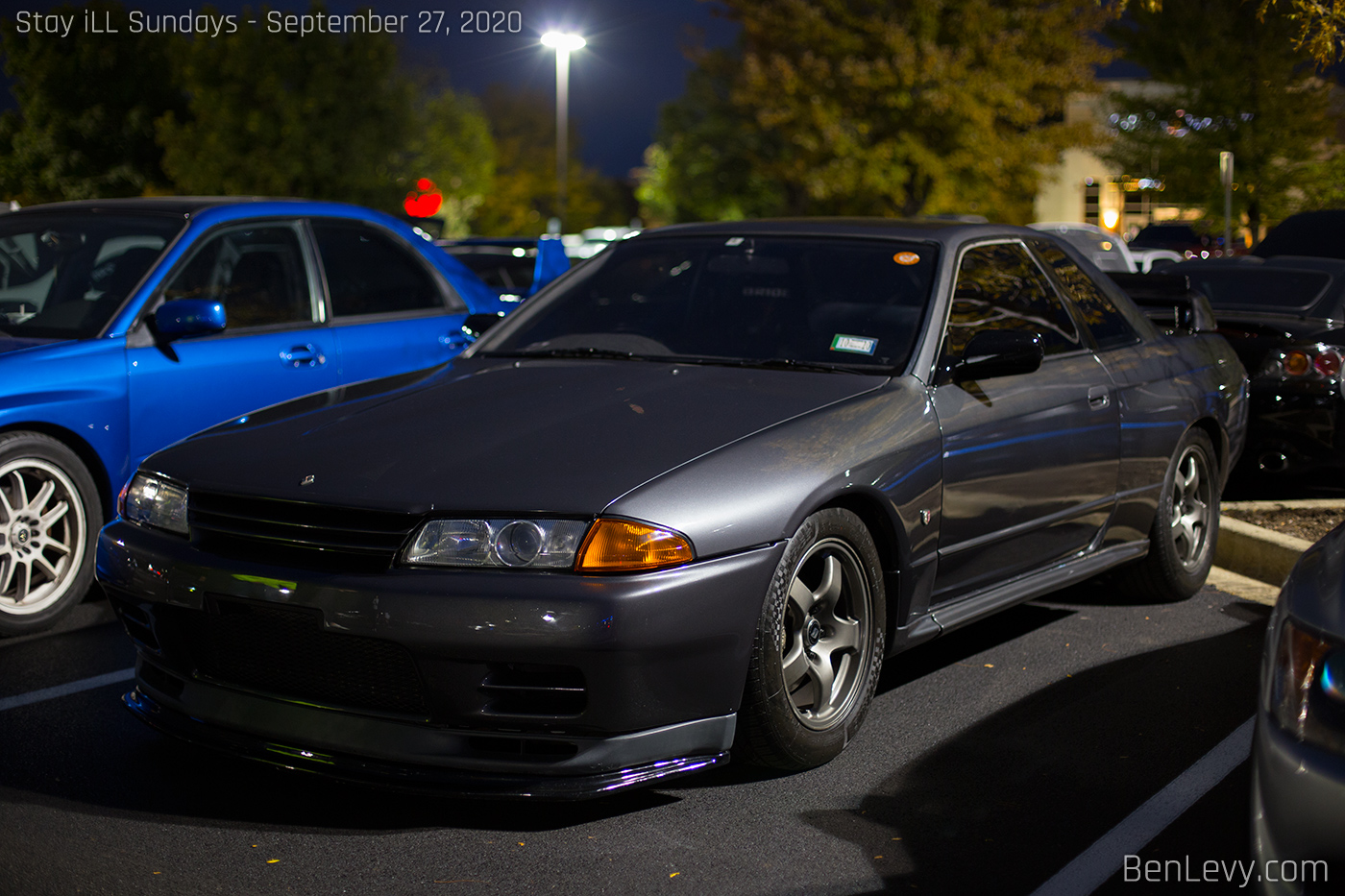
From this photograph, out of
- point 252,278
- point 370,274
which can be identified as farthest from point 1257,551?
point 252,278

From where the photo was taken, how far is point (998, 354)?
14.1 ft

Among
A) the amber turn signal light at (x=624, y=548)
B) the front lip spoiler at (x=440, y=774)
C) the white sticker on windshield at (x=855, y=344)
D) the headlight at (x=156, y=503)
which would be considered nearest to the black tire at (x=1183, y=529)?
the white sticker on windshield at (x=855, y=344)

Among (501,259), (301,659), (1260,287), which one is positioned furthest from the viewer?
(501,259)

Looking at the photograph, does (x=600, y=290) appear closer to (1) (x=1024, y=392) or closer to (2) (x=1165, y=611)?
(1) (x=1024, y=392)

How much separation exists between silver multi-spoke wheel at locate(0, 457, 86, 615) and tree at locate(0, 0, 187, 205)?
45.5 m

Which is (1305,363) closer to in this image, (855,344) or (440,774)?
(855,344)

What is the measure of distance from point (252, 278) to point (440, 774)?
3.59m

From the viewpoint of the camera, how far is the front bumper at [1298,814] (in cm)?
223

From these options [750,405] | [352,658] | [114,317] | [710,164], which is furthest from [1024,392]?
[710,164]

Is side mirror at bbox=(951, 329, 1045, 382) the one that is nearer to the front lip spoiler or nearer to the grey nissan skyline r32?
the grey nissan skyline r32

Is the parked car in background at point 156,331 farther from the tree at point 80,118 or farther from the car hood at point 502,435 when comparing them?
the tree at point 80,118

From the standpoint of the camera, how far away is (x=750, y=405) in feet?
12.8

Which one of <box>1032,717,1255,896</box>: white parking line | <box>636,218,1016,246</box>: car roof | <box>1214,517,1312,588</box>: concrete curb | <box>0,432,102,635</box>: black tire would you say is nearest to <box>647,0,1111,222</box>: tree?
<box>1214,517,1312,588</box>: concrete curb

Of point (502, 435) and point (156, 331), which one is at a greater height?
point (156, 331)
